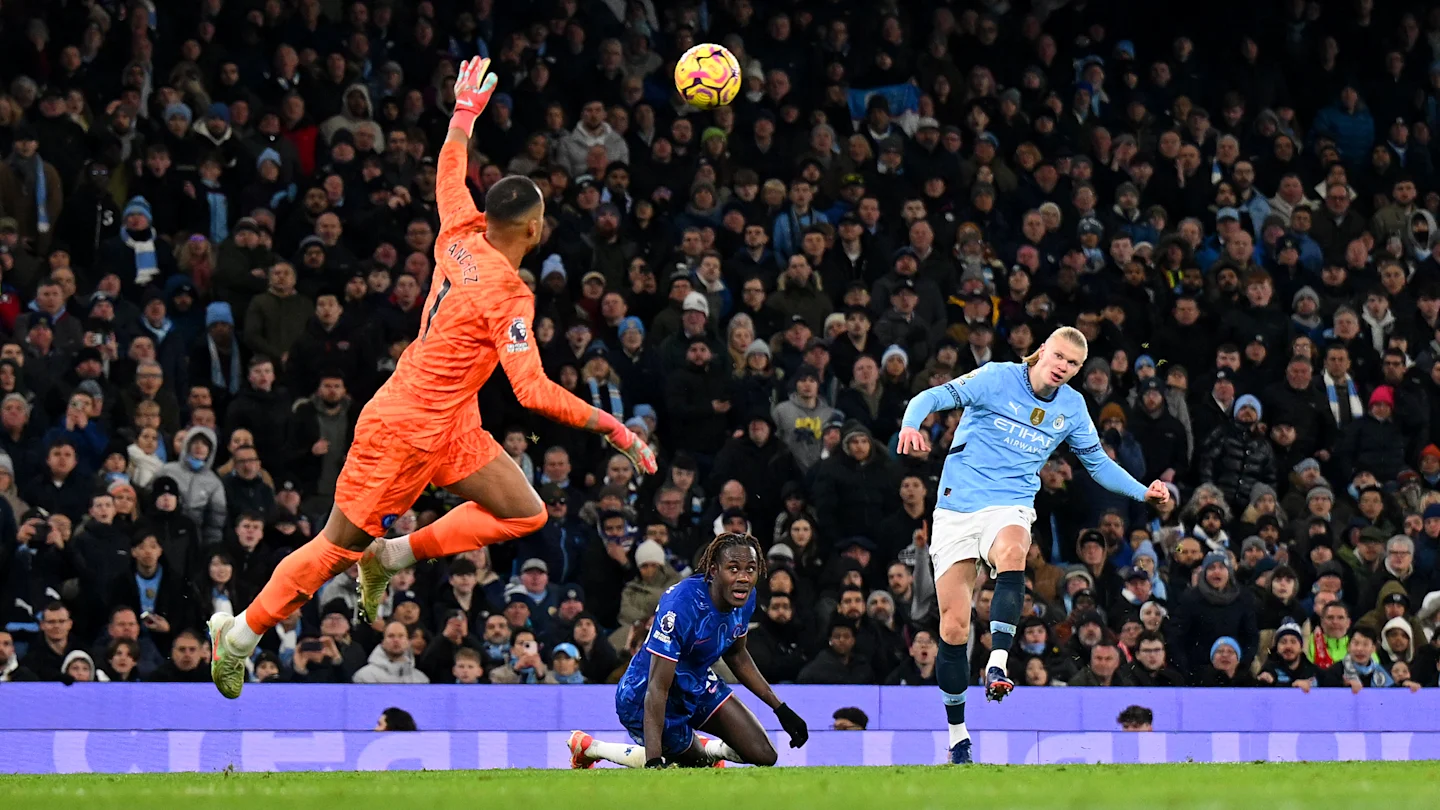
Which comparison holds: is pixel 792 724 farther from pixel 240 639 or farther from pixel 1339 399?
pixel 1339 399

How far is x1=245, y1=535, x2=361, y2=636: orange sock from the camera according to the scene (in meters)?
9.90

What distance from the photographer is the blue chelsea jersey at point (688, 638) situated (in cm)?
1090

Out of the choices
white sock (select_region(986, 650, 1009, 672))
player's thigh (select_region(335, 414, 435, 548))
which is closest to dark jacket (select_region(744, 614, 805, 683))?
white sock (select_region(986, 650, 1009, 672))

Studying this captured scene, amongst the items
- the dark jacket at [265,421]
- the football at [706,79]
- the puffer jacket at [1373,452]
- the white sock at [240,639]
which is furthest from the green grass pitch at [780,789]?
the puffer jacket at [1373,452]

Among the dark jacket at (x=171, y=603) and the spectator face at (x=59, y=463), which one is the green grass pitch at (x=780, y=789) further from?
the spectator face at (x=59, y=463)

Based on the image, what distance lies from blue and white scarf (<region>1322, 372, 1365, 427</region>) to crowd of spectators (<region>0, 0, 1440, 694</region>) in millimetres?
40

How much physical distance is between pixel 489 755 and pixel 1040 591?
4758 mm

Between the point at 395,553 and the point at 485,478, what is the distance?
0.78m

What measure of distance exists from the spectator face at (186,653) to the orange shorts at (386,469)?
15.1 feet

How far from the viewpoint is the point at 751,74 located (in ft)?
67.9

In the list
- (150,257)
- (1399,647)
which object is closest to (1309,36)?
(1399,647)

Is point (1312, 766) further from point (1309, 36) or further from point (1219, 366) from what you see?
point (1309, 36)

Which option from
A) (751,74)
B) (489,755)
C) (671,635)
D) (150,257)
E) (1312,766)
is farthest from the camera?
(751,74)

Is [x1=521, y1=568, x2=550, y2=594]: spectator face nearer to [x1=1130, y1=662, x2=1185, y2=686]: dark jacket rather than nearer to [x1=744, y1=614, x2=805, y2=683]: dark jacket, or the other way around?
[x1=744, y1=614, x2=805, y2=683]: dark jacket
